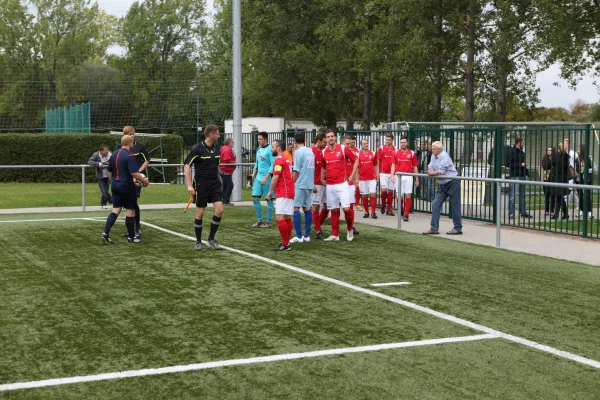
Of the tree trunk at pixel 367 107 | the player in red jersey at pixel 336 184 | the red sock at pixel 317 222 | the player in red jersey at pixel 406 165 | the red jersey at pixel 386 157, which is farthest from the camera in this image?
the tree trunk at pixel 367 107

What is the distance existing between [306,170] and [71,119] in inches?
1407

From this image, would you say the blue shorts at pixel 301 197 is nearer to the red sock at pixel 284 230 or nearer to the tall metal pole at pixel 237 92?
the red sock at pixel 284 230

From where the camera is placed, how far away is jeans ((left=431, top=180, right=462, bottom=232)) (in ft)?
48.1

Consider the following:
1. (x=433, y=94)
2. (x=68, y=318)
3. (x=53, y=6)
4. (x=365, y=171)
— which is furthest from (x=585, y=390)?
(x=53, y=6)

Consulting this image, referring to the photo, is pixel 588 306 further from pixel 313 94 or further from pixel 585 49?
pixel 313 94

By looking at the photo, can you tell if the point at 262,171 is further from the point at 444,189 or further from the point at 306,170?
the point at 444,189

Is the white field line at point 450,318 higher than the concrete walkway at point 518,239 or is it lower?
lower

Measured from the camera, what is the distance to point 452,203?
593 inches

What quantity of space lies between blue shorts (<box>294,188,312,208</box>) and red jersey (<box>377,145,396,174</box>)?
5.37 metres

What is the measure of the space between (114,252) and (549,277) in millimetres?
6382

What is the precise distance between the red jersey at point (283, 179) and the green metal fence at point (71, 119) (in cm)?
3134

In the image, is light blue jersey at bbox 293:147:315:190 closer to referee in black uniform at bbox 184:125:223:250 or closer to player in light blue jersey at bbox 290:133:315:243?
player in light blue jersey at bbox 290:133:315:243

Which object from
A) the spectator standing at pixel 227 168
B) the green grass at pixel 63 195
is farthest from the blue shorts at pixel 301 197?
the green grass at pixel 63 195

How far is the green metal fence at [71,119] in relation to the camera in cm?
4319
